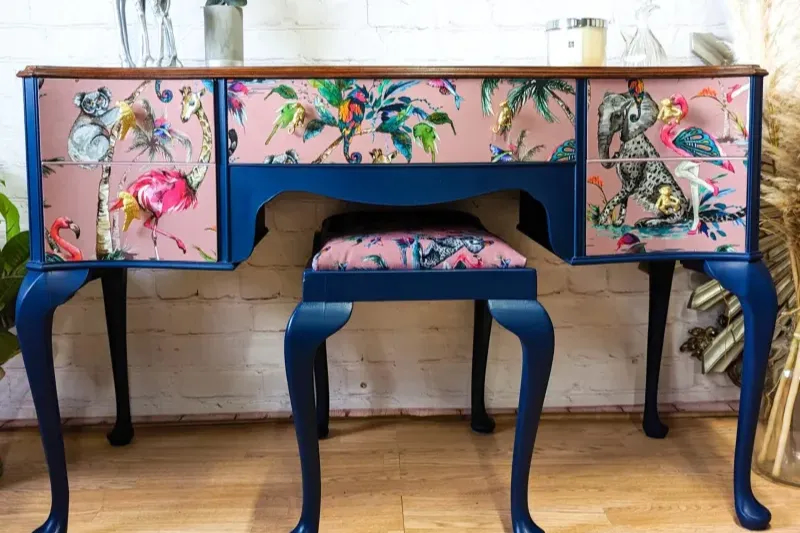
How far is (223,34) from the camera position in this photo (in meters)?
1.48

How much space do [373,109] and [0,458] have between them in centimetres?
112

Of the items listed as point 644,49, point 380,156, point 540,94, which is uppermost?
point 644,49

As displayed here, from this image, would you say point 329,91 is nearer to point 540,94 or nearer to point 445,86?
point 445,86

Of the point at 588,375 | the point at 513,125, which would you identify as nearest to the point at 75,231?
the point at 513,125

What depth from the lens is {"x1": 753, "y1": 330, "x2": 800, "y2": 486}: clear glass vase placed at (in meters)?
1.49

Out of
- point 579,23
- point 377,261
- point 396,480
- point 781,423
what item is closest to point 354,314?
point 396,480

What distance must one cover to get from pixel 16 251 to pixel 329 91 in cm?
75

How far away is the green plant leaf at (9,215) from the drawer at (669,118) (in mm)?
1129

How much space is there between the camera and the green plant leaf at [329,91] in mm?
1247

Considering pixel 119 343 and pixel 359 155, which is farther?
pixel 119 343

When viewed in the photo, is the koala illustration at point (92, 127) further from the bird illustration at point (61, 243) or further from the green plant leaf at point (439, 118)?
the green plant leaf at point (439, 118)

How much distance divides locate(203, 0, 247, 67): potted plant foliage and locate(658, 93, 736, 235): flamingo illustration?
803mm

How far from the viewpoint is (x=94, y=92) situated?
1240 millimetres

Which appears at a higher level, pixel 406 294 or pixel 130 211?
pixel 130 211
